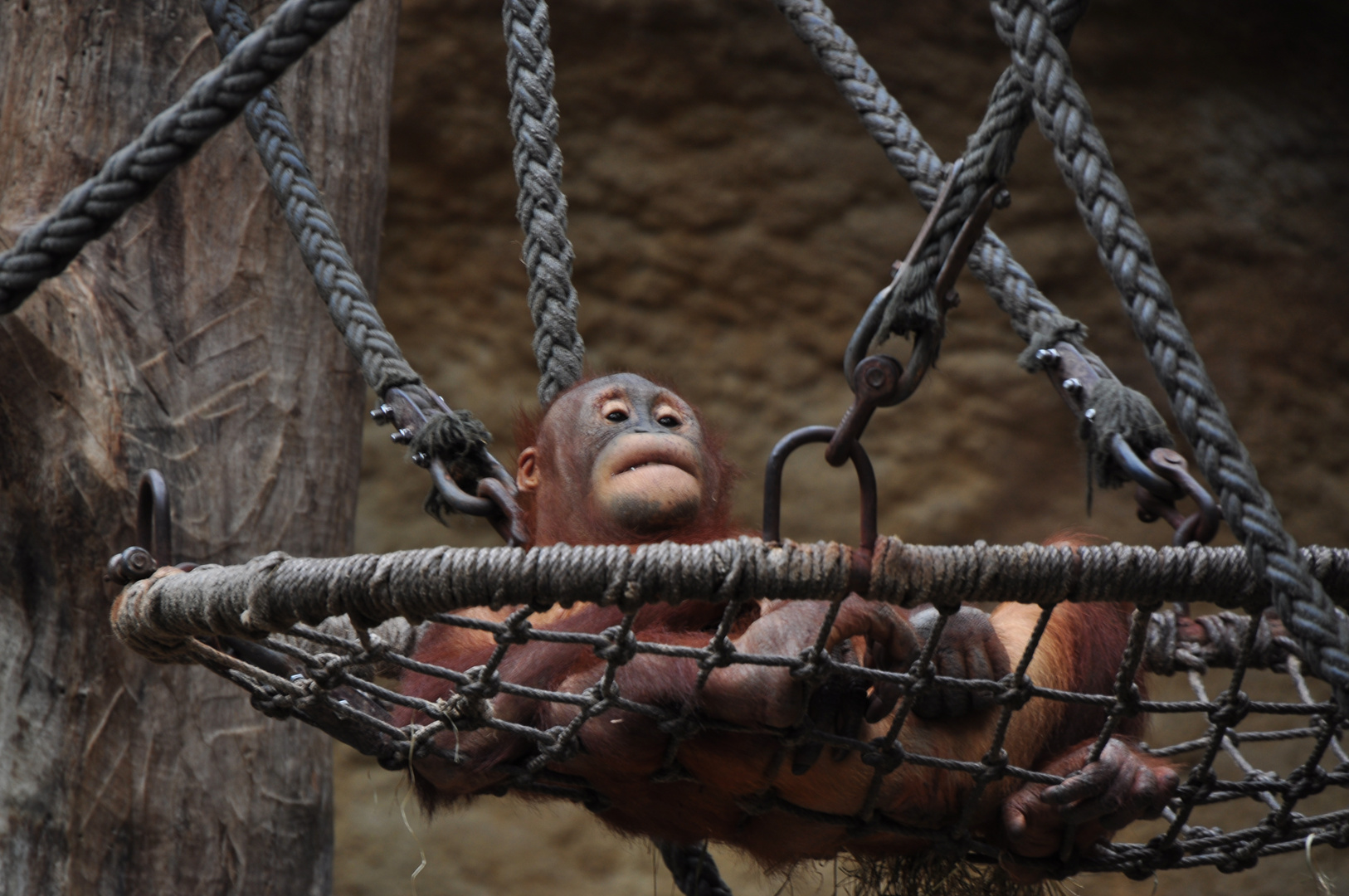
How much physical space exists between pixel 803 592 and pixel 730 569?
0.05m

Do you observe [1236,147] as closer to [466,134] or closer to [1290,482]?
[1290,482]

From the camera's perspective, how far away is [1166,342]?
0.90 meters

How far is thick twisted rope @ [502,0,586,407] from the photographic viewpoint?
1.64m

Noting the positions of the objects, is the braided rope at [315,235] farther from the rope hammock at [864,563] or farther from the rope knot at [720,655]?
the rope knot at [720,655]

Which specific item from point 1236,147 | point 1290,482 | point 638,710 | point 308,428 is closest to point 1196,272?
point 1236,147

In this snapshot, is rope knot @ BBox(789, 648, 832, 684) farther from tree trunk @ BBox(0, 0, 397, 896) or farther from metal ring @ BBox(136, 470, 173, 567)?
tree trunk @ BBox(0, 0, 397, 896)

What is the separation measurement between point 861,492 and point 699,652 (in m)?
0.18

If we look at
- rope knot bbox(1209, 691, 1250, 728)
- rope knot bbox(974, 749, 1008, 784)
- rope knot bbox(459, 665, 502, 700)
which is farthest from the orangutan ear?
rope knot bbox(1209, 691, 1250, 728)

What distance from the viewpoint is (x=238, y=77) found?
120 cm

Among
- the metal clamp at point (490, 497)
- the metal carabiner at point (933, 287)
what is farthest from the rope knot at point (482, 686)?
the metal carabiner at point (933, 287)

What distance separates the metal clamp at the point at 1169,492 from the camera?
956 millimetres

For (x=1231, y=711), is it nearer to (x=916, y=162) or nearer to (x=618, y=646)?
(x=618, y=646)

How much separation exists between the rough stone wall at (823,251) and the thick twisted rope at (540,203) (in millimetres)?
1416

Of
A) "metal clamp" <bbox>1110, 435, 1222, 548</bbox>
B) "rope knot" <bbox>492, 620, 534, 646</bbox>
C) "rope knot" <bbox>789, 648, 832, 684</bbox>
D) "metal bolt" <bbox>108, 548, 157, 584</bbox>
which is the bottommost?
"rope knot" <bbox>789, 648, 832, 684</bbox>
